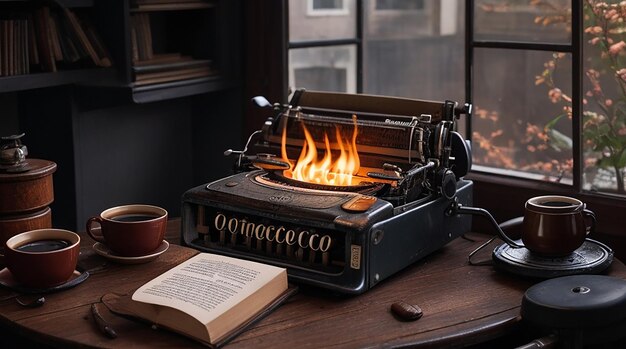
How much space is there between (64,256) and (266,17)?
1292 mm

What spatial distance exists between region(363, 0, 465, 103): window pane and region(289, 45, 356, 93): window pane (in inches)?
2.2

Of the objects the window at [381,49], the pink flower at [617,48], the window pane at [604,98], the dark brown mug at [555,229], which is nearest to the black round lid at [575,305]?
the dark brown mug at [555,229]

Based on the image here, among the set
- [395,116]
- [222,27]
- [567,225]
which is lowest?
[567,225]

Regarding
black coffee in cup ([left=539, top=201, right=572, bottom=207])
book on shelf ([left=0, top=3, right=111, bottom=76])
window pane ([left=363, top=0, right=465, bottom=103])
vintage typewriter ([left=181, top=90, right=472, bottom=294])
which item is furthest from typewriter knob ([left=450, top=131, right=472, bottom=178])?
book on shelf ([left=0, top=3, right=111, bottom=76])

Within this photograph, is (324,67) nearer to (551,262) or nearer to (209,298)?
(551,262)

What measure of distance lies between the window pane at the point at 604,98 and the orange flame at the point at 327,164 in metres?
0.68

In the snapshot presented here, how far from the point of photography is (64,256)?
1851 millimetres

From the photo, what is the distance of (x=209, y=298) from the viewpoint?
171 cm

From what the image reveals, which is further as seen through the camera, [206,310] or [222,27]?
[222,27]

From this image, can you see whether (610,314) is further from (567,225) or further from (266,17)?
(266,17)

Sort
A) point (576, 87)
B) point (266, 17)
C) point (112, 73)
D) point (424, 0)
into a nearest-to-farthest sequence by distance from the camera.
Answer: point (576, 87) → point (112, 73) → point (266, 17) → point (424, 0)

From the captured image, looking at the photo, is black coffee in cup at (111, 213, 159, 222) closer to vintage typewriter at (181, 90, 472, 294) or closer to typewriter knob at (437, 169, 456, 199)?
vintage typewriter at (181, 90, 472, 294)

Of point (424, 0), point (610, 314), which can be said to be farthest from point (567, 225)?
point (424, 0)

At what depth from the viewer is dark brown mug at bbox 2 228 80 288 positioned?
183 centimetres
